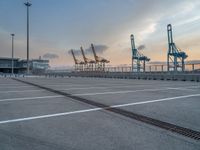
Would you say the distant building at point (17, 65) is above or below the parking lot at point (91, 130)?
above

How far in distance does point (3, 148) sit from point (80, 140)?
1.31 m

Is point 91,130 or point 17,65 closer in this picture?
point 91,130

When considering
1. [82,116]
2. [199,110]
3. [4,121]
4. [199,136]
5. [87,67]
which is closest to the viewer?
[199,136]

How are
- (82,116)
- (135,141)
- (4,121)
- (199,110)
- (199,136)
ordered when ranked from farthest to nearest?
(199,110) < (82,116) < (4,121) < (199,136) < (135,141)

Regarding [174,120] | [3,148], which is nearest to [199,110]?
[174,120]

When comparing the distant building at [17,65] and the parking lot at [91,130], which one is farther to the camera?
the distant building at [17,65]

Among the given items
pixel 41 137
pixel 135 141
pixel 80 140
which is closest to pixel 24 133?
pixel 41 137

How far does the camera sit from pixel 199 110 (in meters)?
6.61

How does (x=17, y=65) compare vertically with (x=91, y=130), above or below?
above

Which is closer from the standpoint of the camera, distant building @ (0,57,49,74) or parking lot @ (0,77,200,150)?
parking lot @ (0,77,200,150)

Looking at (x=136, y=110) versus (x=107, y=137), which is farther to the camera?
(x=136, y=110)

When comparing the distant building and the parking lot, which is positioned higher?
the distant building

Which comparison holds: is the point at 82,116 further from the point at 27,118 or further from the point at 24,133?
the point at 24,133

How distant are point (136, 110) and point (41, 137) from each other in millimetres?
3475
